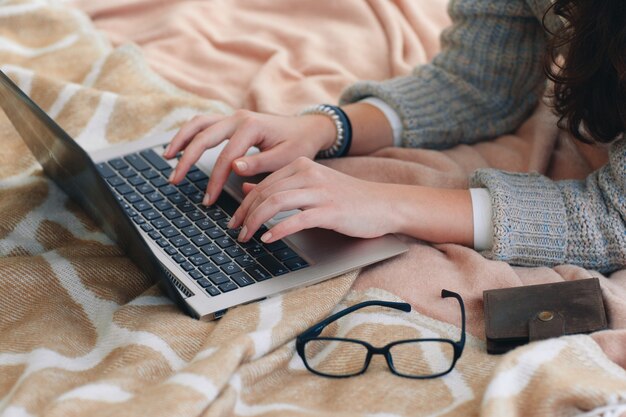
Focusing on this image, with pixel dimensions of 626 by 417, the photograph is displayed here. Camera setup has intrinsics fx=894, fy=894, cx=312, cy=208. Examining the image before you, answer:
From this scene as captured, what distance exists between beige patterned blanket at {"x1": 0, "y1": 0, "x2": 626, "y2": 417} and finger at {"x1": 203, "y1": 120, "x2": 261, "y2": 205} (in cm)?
13

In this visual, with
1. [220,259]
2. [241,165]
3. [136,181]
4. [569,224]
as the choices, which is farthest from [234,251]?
[569,224]

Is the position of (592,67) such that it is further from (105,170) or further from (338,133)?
(105,170)

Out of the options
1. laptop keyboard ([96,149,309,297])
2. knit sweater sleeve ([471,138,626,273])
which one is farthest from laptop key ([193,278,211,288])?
knit sweater sleeve ([471,138,626,273])

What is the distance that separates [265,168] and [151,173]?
16 cm

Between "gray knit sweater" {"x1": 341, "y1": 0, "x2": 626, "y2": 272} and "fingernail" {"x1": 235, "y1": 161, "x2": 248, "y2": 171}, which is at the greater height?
"gray knit sweater" {"x1": 341, "y1": 0, "x2": 626, "y2": 272}

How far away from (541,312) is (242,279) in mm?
293

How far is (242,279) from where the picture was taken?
0.90m

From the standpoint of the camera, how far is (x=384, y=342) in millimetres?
838

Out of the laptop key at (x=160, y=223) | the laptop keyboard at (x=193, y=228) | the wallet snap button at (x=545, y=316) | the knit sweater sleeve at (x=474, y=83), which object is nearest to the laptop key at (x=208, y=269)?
the laptop keyboard at (x=193, y=228)

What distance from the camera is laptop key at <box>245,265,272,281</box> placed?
2.97 feet

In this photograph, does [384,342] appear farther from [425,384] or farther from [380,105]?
[380,105]

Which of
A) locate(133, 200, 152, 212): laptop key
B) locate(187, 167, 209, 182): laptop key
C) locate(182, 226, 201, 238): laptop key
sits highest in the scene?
locate(182, 226, 201, 238): laptop key

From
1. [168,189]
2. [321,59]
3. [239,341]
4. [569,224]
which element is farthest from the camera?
[321,59]

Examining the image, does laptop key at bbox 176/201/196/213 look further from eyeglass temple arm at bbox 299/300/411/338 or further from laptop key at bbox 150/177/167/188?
eyeglass temple arm at bbox 299/300/411/338
